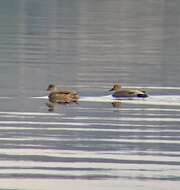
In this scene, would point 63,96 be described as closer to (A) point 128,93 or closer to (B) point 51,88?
(B) point 51,88

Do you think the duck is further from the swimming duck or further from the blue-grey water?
the swimming duck

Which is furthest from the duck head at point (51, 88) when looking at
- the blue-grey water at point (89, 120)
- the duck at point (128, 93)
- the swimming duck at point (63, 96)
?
the duck at point (128, 93)

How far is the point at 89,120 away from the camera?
54.3 ft

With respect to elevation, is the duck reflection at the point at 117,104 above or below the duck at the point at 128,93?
below

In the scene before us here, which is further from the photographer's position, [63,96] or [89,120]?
[63,96]

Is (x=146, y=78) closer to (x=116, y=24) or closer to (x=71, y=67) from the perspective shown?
(x=71, y=67)

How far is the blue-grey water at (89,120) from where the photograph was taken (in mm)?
12406

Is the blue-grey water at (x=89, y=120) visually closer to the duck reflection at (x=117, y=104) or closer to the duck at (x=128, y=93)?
the duck reflection at (x=117, y=104)

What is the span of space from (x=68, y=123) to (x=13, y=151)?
2.58 metres

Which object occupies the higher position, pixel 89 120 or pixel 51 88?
pixel 51 88

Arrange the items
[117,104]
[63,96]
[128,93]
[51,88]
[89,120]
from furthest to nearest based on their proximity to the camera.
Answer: [51,88], [128,93], [63,96], [117,104], [89,120]

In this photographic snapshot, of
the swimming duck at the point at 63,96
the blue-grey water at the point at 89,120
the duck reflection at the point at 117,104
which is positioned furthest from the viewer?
the swimming duck at the point at 63,96

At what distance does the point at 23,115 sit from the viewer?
55.7 ft

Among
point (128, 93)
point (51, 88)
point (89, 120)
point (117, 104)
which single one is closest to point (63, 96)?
point (51, 88)
